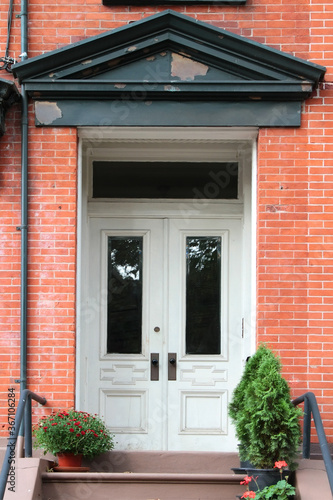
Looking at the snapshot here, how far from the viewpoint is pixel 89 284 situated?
293 inches

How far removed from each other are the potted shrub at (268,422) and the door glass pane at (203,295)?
169cm

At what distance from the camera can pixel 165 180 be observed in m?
7.52

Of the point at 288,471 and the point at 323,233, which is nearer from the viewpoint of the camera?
the point at 288,471

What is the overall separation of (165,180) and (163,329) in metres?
1.49

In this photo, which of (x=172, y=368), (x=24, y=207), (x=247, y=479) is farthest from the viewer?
(x=172, y=368)

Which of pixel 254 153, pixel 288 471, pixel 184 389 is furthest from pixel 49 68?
pixel 288 471

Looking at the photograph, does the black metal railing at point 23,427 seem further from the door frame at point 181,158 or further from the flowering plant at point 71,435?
the door frame at point 181,158

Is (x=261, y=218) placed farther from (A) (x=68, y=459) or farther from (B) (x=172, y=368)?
(A) (x=68, y=459)

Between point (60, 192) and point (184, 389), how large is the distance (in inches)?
89.9

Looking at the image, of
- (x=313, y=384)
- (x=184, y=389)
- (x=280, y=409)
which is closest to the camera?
(x=280, y=409)

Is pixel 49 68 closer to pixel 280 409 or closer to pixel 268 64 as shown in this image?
pixel 268 64

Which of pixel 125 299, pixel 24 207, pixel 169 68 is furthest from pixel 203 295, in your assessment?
pixel 169 68

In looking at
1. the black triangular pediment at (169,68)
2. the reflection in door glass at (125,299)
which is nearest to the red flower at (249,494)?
the reflection in door glass at (125,299)

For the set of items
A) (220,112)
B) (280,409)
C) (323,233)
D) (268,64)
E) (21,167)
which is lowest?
(280,409)
